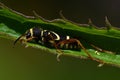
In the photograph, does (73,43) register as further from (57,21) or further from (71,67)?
(71,67)

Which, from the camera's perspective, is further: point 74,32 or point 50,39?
point 50,39

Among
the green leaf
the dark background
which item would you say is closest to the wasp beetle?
the green leaf

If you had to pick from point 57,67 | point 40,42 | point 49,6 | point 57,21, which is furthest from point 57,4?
point 57,21

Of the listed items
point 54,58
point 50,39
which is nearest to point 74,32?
point 50,39

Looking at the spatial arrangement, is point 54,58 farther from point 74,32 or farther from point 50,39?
point 74,32

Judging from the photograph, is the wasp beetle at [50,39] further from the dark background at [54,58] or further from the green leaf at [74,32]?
the dark background at [54,58]

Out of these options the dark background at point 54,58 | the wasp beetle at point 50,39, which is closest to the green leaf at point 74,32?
the wasp beetle at point 50,39

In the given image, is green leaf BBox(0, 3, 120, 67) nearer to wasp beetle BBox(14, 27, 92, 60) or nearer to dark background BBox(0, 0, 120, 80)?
wasp beetle BBox(14, 27, 92, 60)
